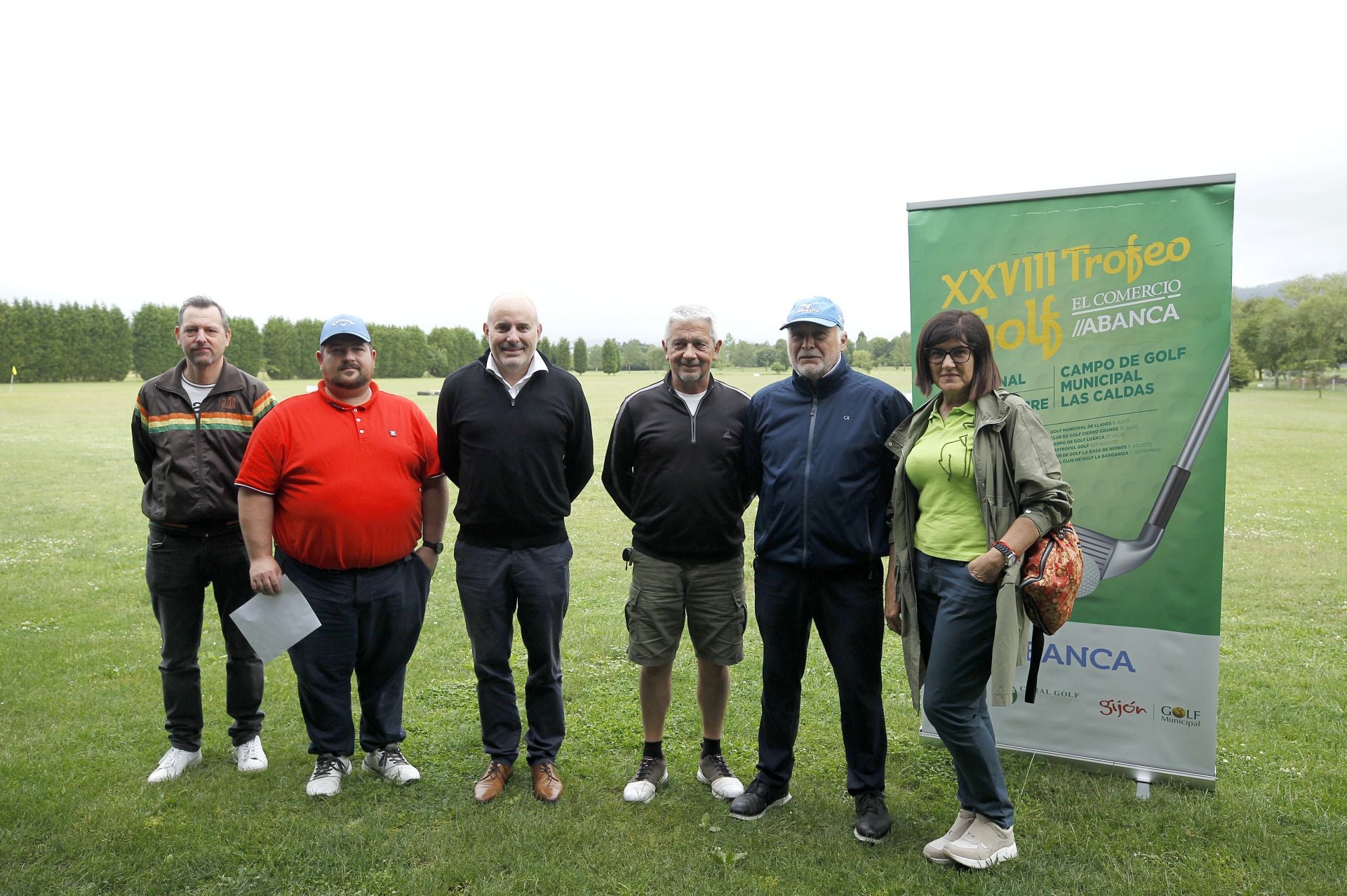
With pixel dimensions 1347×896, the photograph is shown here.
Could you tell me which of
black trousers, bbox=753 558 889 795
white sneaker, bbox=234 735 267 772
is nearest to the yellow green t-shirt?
black trousers, bbox=753 558 889 795

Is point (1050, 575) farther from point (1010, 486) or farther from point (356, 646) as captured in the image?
point (356, 646)

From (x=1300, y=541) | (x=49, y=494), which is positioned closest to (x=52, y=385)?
(x=49, y=494)

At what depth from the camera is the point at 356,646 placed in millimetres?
4375

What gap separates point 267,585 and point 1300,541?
12592 millimetres

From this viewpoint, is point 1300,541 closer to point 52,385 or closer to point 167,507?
point 167,507

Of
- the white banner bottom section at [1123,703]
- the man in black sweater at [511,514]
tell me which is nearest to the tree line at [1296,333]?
the white banner bottom section at [1123,703]

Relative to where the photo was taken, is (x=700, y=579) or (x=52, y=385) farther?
(x=52, y=385)

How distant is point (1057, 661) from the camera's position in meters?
4.61

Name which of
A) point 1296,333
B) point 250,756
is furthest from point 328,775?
point 1296,333

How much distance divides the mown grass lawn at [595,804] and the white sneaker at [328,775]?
9 centimetres

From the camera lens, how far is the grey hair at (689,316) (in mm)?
4188

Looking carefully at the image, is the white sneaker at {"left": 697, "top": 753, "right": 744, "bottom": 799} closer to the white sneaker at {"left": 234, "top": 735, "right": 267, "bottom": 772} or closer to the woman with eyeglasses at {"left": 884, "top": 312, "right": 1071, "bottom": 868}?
the woman with eyeglasses at {"left": 884, "top": 312, "right": 1071, "bottom": 868}

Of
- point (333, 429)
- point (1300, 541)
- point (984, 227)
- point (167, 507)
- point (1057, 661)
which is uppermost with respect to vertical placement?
point (984, 227)

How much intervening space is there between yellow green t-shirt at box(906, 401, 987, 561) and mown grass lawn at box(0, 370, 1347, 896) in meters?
1.37
